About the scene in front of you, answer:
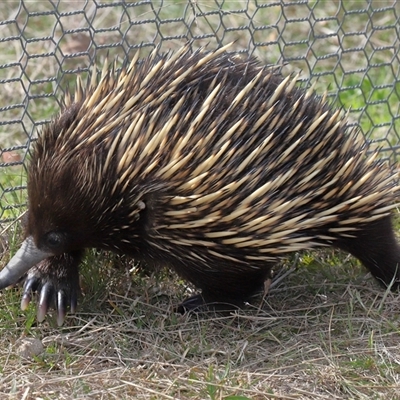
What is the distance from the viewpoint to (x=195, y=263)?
9.91 ft

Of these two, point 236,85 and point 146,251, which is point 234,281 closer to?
point 146,251

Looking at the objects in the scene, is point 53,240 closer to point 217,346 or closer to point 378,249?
point 217,346

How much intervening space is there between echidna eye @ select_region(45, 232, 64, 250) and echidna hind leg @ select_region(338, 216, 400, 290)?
3.45 feet

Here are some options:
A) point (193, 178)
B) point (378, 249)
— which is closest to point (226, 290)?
point (193, 178)

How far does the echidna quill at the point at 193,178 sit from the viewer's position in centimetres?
283

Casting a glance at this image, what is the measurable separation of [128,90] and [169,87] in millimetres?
138

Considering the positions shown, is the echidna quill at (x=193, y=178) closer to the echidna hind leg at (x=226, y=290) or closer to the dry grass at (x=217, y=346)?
the echidna hind leg at (x=226, y=290)

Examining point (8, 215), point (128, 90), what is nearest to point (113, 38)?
point (8, 215)

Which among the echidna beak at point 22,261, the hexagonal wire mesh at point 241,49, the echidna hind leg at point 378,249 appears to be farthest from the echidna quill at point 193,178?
the hexagonal wire mesh at point 241,49

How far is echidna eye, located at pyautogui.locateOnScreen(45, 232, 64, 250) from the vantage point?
2867mm

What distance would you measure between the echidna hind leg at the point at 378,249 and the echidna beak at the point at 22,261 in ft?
3.65

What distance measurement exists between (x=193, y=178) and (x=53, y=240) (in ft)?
1.58

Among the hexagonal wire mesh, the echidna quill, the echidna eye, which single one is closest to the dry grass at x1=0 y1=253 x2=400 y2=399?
the echidna quill

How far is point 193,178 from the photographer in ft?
9.33
